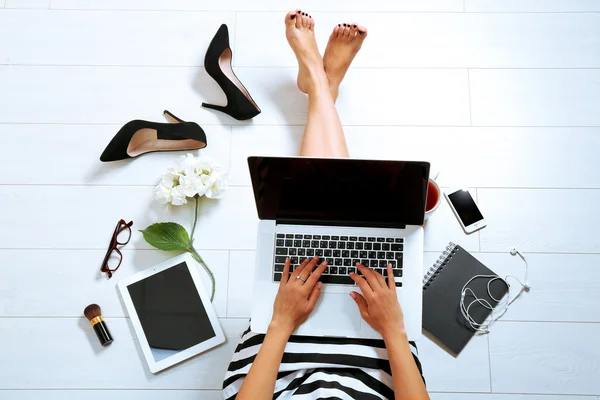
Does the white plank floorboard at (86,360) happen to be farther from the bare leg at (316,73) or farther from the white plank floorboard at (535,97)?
the white plank floorboard at (535,97)

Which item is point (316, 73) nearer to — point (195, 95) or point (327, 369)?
point (195, 95)

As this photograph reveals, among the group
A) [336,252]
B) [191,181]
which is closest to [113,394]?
[191,181]

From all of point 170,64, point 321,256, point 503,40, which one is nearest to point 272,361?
point 321,256

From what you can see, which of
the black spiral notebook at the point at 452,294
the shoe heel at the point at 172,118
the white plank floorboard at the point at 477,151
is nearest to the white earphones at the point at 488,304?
the black spiral notebook at the point at 452,294

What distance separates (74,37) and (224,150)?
22.6 inches

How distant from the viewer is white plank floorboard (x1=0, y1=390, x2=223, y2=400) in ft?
3.76

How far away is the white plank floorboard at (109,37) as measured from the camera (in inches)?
53.5

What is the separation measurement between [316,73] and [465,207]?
515mm

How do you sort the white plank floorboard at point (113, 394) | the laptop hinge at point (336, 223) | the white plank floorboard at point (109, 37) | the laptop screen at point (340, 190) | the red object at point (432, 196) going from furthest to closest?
the white plank floorboard at point (109, 37)
the white plank floorboard at point (113, 394)
the red object at point (432, 196)
the laptop hinge at point (336, 223)
the laptop screen at point (340, 190)

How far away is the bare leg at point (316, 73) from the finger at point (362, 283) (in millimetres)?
337

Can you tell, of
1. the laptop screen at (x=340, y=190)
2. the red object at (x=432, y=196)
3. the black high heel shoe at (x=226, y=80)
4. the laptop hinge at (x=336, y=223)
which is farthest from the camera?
the black high heel shoe at (x=226, y=80)

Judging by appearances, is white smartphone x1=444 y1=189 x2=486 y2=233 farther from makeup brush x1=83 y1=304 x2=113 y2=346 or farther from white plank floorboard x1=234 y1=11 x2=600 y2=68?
makeup brush x1=83 y1=304 x2=113 y2=346

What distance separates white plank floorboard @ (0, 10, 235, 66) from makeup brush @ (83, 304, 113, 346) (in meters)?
0.68

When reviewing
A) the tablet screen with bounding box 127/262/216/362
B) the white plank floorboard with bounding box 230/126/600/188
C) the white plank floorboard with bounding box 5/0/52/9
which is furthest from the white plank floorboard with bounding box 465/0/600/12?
the white plank floorboard with bounding box 5/0/52/9
